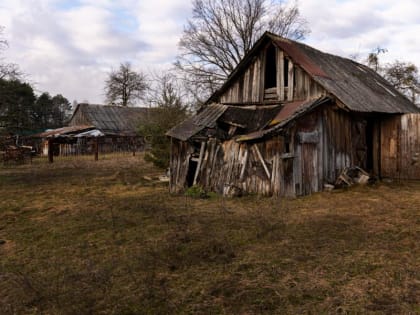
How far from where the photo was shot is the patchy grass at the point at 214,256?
415 cm

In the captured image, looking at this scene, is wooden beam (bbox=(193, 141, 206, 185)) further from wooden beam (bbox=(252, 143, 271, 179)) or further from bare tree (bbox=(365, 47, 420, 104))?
bare tree (bbox=(365, 47, 420, 104))

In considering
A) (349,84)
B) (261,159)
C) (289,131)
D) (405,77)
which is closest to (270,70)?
(349,84)

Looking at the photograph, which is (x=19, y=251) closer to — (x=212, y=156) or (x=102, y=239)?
(x=102, y=239)

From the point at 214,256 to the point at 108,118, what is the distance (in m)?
35.9

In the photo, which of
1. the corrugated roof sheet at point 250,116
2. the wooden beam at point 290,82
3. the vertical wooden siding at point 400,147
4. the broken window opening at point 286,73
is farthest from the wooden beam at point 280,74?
the vertical wooden siding at point 400,147

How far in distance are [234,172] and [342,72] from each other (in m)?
6.88

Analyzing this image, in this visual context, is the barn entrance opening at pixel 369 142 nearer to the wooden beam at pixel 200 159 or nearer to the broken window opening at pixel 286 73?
the broken window opening at pixel 286 73

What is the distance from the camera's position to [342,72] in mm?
14367

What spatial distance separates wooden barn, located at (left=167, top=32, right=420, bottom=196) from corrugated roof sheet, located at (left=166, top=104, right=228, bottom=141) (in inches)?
1.7

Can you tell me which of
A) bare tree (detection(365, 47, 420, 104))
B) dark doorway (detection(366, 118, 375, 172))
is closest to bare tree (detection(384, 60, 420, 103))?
bare tree (detection(365, 47, 420, 104))

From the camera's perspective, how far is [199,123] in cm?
1282

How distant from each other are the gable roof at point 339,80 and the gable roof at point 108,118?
24988 millimetres

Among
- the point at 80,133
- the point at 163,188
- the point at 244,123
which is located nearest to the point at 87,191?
the point at 163,188

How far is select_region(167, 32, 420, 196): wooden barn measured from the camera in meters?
10.7
